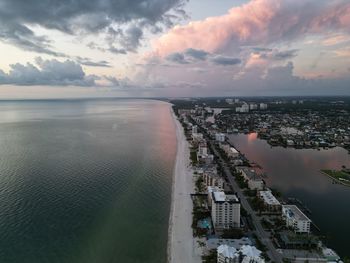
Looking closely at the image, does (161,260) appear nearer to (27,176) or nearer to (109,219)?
(109,219)

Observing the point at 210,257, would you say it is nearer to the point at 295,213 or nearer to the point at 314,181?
the point at 295,213

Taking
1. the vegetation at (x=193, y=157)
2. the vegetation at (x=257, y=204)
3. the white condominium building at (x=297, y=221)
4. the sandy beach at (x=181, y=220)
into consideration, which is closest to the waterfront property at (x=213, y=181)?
the sandy beach at (x=181, y=220)

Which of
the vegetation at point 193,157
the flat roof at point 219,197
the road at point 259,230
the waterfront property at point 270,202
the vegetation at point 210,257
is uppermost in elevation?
the flat roof at point 219,197

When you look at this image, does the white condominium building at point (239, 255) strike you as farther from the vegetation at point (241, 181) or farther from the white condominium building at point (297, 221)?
the vegetation at point (241, 181)

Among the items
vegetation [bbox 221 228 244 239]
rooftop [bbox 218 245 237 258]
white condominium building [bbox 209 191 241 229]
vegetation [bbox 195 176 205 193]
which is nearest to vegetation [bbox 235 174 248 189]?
vegetation [bbox 195 176 205 193]

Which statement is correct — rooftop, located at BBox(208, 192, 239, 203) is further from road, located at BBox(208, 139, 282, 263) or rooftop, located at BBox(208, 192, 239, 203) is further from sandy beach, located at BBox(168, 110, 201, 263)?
sandy beach, located at BBox(168, 110, 201, 263)
